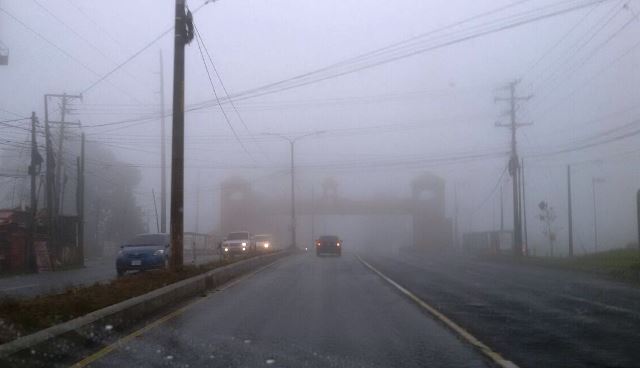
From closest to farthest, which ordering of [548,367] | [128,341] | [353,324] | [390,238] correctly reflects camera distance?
[548,367]
[128,341]
[353,324]
[390,238]

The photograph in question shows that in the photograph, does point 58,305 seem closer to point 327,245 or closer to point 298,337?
point 298,337

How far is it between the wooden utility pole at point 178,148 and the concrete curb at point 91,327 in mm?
3484

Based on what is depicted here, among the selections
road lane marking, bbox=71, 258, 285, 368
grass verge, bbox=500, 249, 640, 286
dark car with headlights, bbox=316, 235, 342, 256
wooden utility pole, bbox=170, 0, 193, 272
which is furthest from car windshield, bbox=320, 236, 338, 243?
road lane marking, bbox=71, 258, 285, 368

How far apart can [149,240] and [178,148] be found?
783 centimetres

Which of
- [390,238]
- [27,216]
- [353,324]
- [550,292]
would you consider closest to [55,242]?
[27,216]

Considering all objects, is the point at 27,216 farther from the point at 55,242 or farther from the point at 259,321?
the point at 259,321

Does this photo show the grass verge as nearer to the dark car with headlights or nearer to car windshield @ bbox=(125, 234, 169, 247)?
the dark car with headlights

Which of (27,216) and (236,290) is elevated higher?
(27,216)

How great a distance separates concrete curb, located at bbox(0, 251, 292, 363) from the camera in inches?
372

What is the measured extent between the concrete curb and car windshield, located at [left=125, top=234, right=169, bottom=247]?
10.3 meters

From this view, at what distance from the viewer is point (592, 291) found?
22.8 metres

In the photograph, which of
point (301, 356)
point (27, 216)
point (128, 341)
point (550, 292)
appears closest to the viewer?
point (301, 356)

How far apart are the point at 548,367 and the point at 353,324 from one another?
4.82 m

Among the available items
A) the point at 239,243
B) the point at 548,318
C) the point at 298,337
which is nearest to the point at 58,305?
the point at 298,337
